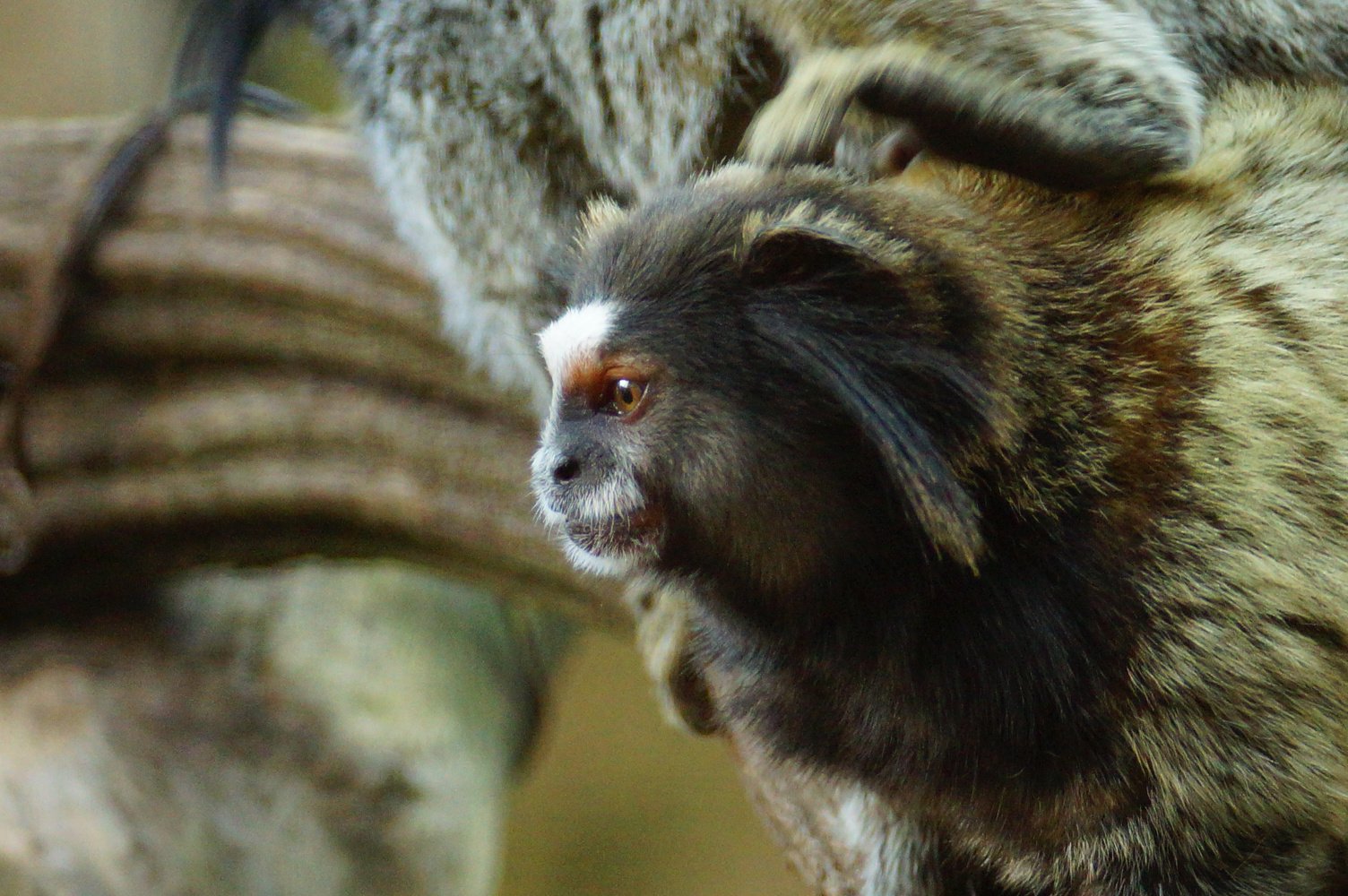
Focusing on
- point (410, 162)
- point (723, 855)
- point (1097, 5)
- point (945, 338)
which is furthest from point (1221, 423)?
point (723, 855)

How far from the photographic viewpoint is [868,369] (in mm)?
1395

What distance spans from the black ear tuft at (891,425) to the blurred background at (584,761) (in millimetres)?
3518

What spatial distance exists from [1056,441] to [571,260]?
2.37 feet

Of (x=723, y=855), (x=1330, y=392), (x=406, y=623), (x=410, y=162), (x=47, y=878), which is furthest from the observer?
(x=723, y=855)

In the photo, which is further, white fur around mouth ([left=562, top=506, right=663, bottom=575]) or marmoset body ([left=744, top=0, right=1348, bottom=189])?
marmoset body ([left=744, top=0, right=1348, bottom=189])

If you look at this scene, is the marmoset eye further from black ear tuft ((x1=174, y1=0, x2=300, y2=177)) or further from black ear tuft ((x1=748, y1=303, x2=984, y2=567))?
black ear tuft ((x1=174, y1=0, x2=300, y2=177))

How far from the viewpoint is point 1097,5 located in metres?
1.87

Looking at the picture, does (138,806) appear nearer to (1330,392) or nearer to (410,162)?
(410,162)

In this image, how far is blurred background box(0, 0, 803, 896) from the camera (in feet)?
15.8

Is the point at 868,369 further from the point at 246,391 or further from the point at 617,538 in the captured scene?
the point at 246,391

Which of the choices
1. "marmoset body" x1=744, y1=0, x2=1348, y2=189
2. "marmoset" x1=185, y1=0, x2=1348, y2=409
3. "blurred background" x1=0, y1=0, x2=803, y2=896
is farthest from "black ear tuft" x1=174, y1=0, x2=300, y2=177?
"blurred background" x1=0, y1=0, x2=803, y2=896

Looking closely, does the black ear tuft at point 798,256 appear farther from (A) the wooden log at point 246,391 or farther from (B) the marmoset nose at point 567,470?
(A) the wooden log at point 246,391

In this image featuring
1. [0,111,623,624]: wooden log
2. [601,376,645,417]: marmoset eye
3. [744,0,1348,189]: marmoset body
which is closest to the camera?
[601,376,645,417]: marmoset eye

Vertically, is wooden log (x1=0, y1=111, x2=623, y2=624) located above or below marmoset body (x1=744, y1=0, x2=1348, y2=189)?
below
